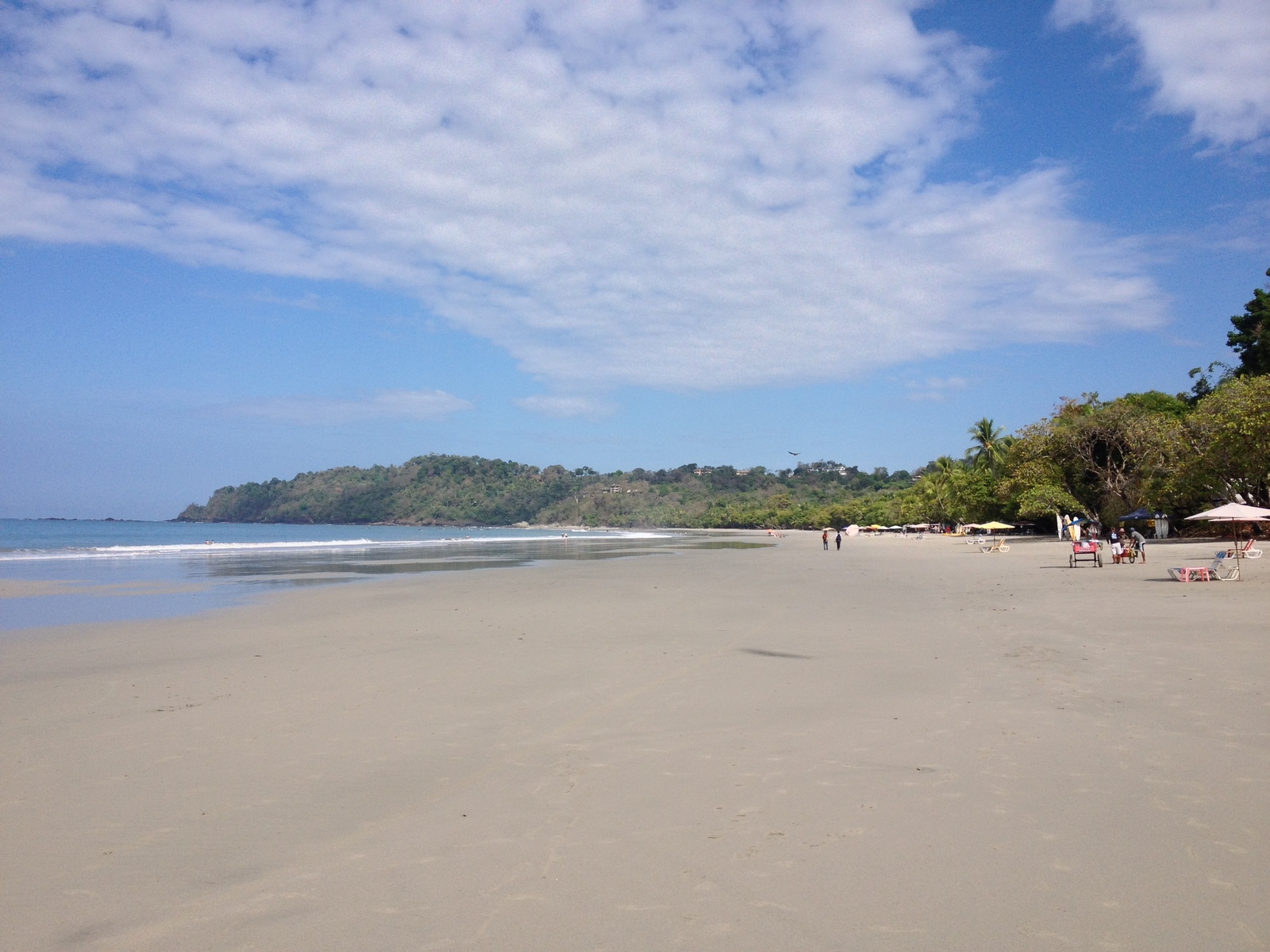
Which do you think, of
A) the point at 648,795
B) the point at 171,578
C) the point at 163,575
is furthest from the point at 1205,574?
the point at 163,575

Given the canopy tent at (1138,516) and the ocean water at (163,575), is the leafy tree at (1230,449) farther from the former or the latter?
the ocean water at (163,575)

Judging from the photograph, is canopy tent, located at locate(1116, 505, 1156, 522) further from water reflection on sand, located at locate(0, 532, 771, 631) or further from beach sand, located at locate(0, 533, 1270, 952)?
beach sand, located at locate(0, 533, 1270, 952)

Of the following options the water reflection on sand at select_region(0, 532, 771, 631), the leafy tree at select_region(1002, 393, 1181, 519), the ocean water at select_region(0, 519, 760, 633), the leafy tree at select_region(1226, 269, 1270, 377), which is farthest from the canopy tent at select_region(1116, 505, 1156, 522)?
the ocean water at select_region(0, 519, 760, 633)

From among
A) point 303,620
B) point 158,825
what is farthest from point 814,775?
point 303,620

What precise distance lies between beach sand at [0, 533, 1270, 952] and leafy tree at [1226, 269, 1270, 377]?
5611 centimetres

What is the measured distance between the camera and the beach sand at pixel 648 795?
3.72 m

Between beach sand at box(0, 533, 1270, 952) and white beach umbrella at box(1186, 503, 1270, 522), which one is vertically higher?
white beach umbrella at box(1186, 503, 1270, 522)

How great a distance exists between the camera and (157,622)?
15.5 metres

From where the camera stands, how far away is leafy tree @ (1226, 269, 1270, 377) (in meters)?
54.9

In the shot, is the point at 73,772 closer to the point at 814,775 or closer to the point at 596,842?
the point at 596,842

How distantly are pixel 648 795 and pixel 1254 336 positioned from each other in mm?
73285

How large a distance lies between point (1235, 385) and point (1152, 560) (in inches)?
697

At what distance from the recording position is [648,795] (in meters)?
5.36

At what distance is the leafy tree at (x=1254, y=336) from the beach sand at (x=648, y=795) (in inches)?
2209
